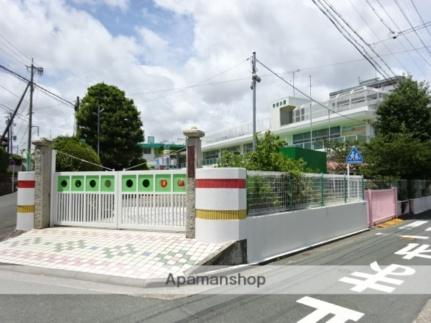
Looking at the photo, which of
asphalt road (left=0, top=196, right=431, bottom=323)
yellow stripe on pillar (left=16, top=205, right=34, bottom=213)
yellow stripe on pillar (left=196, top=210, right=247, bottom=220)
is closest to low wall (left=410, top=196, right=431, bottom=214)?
yellow stripe on pillar (left=196, top=210, right=247, bottom=220)

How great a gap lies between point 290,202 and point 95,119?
1119 inches

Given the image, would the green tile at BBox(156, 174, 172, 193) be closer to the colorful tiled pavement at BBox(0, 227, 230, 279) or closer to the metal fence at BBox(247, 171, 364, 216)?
the colorful tiled pavement at BBox(0, 227, 230, 279)

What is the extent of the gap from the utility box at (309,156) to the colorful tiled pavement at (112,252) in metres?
6.54

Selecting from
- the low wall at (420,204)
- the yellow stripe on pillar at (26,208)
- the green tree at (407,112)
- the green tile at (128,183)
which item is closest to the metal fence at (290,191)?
the green tile at (128,183)

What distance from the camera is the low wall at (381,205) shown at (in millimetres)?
16578

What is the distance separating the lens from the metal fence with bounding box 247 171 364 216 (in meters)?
9.29

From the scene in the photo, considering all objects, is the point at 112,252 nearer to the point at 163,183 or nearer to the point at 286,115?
the point at 163,183

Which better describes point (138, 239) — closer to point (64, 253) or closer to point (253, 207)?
point (64, 253)

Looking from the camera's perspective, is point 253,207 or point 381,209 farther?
point 381,209

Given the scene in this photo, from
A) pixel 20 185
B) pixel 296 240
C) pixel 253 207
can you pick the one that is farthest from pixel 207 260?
pixel 20 185

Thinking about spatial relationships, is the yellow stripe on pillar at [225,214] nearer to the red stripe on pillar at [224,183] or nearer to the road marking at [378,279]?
the red stripe on pillar at [224,183]

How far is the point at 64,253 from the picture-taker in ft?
27.8

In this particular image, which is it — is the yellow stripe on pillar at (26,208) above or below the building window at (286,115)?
below

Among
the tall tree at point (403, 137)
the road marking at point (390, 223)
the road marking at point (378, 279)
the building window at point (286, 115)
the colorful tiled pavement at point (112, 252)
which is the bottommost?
the road marking at point (390, 223)
